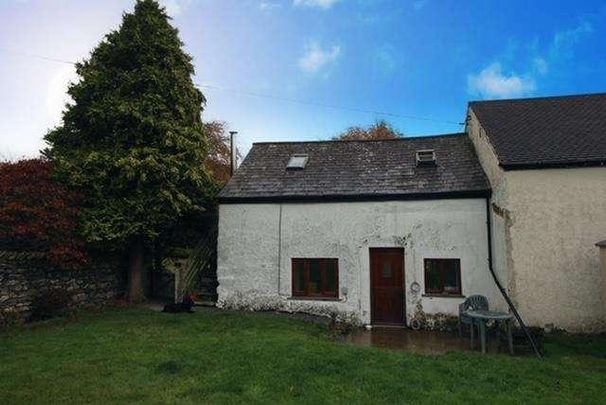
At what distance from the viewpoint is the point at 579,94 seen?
54.9 feet

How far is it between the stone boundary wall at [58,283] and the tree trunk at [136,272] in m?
0.63

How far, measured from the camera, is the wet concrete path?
35.5 feet

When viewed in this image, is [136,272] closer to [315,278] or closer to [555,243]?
[315,278]

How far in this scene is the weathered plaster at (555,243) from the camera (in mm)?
11625

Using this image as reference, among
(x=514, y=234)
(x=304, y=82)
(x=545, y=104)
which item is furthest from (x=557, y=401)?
(x=304, y=82)

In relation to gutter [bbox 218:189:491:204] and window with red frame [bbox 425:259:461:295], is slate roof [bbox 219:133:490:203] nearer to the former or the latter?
gutter [bbox 218:189:491:204]

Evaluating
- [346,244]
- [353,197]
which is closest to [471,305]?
[346,244]

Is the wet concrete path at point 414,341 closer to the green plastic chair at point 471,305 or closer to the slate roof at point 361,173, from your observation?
the green plastic chair at point 471,305

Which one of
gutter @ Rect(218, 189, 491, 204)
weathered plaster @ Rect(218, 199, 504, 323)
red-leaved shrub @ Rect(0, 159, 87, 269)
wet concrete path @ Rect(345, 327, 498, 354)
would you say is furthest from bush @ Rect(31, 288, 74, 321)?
wet concrete path @ Rect(345, 327, 498, 354)

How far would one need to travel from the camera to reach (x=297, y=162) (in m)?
17.3

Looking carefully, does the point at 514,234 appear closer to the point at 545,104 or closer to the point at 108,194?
the point at 545,104

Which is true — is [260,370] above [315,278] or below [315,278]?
below

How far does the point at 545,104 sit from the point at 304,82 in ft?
32.9

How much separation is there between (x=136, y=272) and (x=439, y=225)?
11.5 meters
